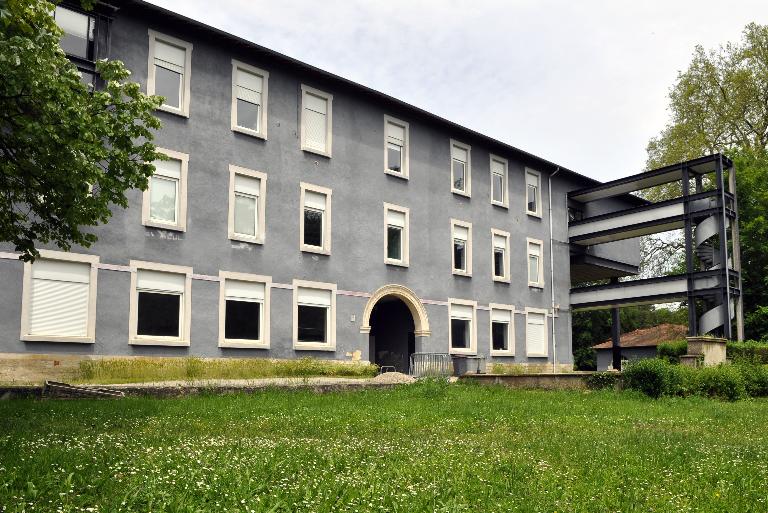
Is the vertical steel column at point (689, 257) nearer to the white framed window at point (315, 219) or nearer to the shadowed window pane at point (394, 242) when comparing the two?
the shadowed window pane at point (394, 242)

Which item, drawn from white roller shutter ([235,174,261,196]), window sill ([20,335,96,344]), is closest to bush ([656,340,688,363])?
white roller shutter ([235,174,261,196])

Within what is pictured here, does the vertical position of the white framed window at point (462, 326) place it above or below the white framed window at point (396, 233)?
below

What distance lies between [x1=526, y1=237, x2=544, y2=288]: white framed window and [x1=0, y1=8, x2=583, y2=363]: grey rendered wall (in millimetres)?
1033

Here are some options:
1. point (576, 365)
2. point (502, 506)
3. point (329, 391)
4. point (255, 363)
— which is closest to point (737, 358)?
point (329, 391)

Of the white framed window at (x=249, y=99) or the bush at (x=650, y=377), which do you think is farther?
the white framed window at (x=249, y=99)

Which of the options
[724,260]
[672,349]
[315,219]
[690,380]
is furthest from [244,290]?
[724,260]

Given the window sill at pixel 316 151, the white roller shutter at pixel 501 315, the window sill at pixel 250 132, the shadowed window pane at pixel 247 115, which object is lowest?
the white roller shutter at pixel 501 315

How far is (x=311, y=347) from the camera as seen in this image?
2653 cm

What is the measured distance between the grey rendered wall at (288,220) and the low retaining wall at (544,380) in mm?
5815

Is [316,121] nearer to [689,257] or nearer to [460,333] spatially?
[460,333]

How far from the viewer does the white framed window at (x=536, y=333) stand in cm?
3659

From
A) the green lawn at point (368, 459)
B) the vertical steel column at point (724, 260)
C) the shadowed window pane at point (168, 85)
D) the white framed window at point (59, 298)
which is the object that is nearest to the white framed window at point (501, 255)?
the vertical steel column at point (724, 260)

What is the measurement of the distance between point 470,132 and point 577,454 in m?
25.7

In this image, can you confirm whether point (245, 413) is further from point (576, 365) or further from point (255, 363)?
point (576, 365)
